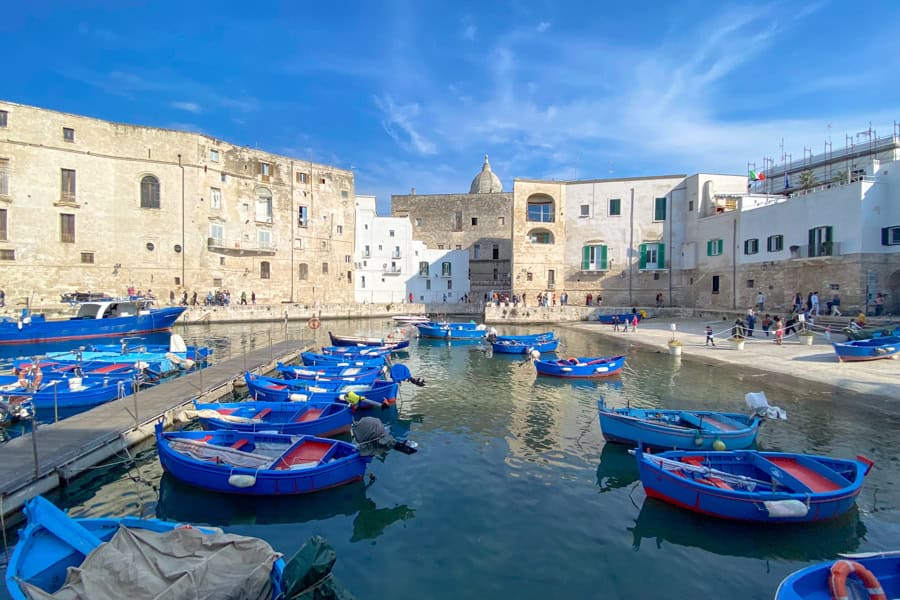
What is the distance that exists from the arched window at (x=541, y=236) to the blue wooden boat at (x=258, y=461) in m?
35.3

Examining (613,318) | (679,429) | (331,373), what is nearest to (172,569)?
(679,429)

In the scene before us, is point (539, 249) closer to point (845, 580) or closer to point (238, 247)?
point (238, 247)

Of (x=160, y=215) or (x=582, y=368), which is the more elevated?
(x=160, y=215)

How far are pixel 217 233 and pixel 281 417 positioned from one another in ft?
111

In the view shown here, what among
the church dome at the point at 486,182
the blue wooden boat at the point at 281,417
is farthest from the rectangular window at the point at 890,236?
the church dome at the point at 486,182

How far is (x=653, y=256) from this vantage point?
39719 millimetres

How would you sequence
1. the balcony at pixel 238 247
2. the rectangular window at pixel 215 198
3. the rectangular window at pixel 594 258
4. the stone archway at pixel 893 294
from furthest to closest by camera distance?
the rectangular window at pixel 594 258
the rectangular window at pixel 215 198
the balcony at pixel 238 247
the stone archway at pixel 893 294

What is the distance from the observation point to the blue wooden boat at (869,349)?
18391 millimetres

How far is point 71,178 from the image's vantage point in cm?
3431

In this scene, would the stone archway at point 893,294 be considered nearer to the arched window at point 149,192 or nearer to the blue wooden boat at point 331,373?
the blue wooden boat at point 331,373

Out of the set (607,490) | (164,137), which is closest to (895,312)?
(607,490)

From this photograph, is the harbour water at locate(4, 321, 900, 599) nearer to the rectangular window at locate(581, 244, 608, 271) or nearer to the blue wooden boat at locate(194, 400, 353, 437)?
the blue wooden boat at locate(194, 400, 353, 437)

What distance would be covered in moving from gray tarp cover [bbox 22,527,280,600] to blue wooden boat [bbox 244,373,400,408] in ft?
23.8

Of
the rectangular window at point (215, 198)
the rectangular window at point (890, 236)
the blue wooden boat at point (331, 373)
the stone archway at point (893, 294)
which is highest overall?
the rectangular window at point (215, 198)
